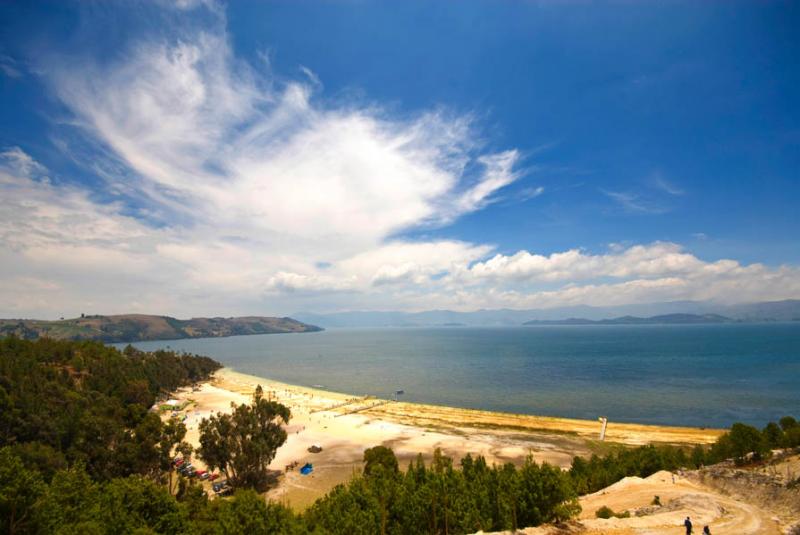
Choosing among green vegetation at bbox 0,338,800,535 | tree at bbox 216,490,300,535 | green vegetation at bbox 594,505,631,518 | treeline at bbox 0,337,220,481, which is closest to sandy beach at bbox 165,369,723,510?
green vegetation at bbox 0,338,800,535

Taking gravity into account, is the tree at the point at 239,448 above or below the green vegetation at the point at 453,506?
below

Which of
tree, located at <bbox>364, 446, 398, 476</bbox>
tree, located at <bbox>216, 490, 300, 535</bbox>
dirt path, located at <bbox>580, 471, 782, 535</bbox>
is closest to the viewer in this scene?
tree, located at <bbox>216, 490, 300, 535</bbox>

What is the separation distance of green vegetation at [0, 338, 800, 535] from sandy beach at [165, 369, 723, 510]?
7174mm

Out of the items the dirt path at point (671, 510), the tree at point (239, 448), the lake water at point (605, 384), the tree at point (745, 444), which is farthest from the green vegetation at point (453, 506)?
the lake water at point (605, 384)

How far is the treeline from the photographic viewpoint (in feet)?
153

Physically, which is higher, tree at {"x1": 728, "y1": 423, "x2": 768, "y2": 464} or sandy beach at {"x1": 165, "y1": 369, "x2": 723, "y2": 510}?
tree at {"x1": 728, "y1": 423, "x2": 768, "y2": 464}

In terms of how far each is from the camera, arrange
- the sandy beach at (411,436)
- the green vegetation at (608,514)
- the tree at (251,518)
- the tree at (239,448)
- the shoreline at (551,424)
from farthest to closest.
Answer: the shoreline at (551,424), the sandy beach at (411,436), the tree at (239,448), the green vegetation at (608,514), the tree at (251,518)

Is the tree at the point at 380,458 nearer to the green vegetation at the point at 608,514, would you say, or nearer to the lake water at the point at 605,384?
the green vegetation at the point at 608,514

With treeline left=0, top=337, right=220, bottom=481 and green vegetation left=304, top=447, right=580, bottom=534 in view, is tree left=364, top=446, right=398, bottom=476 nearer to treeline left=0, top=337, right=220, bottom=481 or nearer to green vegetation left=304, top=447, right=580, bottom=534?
green vegetation left=304, top=447, right=580, bottom=534

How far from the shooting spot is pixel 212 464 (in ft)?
167

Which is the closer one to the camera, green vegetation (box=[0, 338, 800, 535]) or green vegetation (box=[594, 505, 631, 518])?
green vegetation (box=[0, 338, 800, 535])

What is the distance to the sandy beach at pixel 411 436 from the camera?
2336 inches

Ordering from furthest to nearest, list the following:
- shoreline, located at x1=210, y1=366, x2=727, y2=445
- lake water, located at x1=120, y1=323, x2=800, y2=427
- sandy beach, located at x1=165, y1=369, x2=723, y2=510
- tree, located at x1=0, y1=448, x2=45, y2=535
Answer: lake water, located at x1=120, y1=323, x2=800, y2=427 → shoreline, located at x1=210, y1=366, x2=727, y2=445 → sandy beach, located at x1=165, y1=369, x2=723, y2=510 → tree, located at x1=0, y1=448, x2=45, y2=535

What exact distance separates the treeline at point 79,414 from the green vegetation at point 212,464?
0.19 meters
